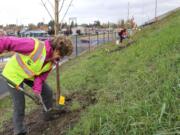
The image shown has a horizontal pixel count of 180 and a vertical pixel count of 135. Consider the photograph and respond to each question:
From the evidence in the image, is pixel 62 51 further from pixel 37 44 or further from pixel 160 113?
pixel 160 113

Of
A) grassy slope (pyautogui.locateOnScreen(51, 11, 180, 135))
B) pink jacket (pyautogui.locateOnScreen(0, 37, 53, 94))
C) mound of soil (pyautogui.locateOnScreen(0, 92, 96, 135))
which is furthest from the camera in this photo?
mound of soil (pyautogui.locateOnScreen(0, 92, 96, 135))

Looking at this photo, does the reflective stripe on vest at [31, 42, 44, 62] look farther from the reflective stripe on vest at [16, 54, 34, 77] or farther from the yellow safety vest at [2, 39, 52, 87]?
the reflective stripe on vest at [16, 54, 34, 77]

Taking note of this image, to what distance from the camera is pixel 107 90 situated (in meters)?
6.93

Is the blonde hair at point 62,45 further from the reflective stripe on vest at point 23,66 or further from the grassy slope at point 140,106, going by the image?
the grassy slope at point 140,106

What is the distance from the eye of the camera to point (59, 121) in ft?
21.2

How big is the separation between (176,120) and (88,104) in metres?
2.80

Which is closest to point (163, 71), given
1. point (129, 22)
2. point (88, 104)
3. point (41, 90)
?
point (88, 104)

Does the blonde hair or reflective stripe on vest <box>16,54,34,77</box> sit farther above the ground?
the blonde hair

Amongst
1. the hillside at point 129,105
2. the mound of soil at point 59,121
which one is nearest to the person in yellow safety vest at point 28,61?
the mound of soil at point 59,121

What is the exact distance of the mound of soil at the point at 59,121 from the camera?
20.0ft

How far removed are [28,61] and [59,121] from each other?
3.65 feet

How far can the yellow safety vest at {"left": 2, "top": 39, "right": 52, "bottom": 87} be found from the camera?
19.3 ft

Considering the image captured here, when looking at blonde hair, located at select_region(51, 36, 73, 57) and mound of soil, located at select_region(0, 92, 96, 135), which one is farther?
mound of soil, located at select_region(0, 92, 96, 135)

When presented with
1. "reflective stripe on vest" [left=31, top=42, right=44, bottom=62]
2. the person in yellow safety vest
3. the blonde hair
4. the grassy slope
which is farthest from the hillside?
"reflective stripe on vest" [left=31, top=42, right=44, bottom=62]
